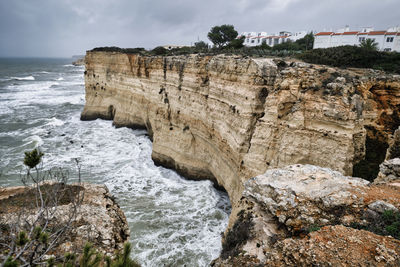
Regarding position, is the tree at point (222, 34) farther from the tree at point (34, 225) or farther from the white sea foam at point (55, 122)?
the tree at point (34, 225)

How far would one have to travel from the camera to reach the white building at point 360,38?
3234cm

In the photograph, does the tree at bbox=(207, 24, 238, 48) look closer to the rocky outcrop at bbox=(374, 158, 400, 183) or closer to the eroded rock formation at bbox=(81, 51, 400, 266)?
the eroded rock formation at bbox=(81, 51, 400, 266)

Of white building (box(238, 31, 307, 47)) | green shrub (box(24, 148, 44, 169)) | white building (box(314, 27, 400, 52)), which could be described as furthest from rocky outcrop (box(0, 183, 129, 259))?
white building (box(238, 31, 307, 47))

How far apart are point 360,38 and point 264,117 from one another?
35835mm

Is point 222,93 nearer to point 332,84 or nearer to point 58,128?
point 332,84

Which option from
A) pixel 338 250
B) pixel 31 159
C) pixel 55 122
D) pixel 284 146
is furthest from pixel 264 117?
pixel 55 122

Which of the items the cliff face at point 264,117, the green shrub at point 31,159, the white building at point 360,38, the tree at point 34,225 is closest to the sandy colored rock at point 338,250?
the tree at point 34,225

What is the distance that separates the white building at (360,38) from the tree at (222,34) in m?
14.4

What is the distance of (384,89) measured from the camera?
973 centimetres

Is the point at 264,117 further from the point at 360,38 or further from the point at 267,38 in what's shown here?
the point at 267,38

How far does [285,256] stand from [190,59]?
14.6m

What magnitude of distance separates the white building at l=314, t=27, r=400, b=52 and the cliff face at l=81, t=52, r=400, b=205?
29355 millimetres

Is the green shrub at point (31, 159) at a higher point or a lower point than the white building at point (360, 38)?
lower

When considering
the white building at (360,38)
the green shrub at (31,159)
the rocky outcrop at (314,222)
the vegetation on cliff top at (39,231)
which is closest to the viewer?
the vegetation on cliff top at (39,231)
